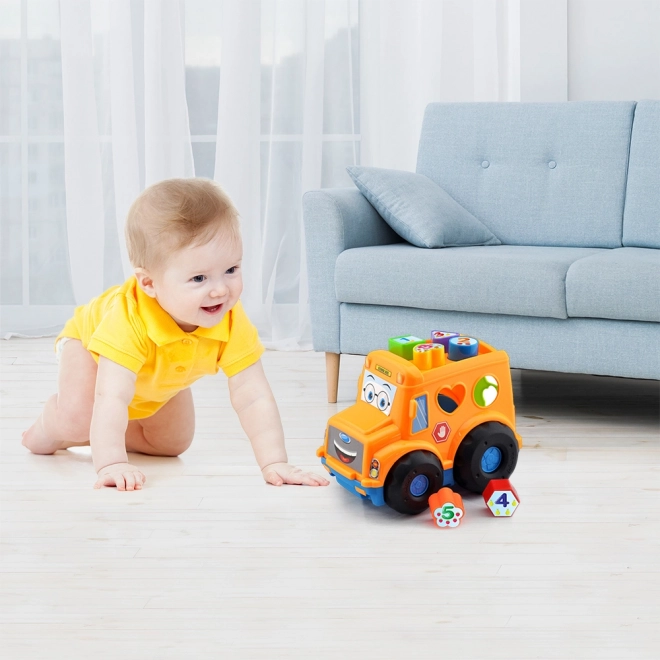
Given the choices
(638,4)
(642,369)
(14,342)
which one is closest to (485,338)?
(642,369)

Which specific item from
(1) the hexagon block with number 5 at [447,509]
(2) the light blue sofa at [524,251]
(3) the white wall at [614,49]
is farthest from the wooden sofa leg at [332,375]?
(3) the white wall at [614,49]

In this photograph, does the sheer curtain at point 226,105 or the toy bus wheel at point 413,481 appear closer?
the toy bus wheel at point 413,481

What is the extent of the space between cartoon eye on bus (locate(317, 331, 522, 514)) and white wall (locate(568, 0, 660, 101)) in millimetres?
2036

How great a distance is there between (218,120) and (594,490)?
2.22 metres

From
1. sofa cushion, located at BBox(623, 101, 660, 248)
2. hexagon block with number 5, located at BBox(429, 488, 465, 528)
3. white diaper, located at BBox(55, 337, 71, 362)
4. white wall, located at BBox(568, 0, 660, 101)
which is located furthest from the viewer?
white wall, located at BBox(568, 0, 660, 101)

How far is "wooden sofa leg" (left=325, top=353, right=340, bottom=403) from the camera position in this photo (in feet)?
8.16

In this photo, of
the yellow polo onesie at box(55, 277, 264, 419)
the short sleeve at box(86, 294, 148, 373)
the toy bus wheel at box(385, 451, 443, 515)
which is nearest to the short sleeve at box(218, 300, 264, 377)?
the yellow polo onesie at box(55, 277, 264, 419)

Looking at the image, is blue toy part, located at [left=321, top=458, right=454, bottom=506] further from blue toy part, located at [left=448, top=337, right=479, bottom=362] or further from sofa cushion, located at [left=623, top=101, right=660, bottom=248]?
sofa cushion, located at [left=623, top=101, right=660, bottom=248]

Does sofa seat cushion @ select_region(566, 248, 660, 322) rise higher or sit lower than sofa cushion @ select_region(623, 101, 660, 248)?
lower

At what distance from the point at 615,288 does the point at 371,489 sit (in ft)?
2.94

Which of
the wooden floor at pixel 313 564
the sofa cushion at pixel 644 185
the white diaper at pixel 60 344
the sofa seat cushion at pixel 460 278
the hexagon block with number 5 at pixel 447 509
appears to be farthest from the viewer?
the sofa cushion at pixel 644 185

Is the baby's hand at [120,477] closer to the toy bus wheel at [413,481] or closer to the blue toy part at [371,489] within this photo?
the blue toy part at [371,489]

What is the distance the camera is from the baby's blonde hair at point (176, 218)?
1.60 metres

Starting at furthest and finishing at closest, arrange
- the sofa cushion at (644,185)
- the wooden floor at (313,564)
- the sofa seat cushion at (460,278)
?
the sofa cushion at (644,185)
the sofa seat cushion at (460,278)
the wooden floor at (313,564)
